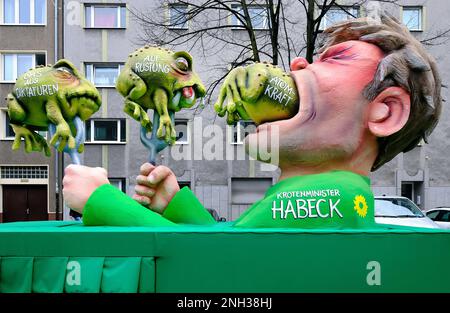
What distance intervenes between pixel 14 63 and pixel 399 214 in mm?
14659

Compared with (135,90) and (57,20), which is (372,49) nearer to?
(135,90)

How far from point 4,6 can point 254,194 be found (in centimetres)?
1112

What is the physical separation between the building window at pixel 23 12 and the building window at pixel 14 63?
114 cm

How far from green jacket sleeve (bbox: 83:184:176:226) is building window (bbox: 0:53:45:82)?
15.8 metres

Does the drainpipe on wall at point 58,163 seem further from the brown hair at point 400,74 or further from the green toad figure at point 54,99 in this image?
the brown hair at point 400,74

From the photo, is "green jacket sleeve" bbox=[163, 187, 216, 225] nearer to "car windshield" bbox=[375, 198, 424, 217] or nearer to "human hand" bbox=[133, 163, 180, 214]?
"human hand" bbox=[133, 163, 180, 214]

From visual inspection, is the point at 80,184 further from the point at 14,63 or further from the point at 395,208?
the point at 14,63

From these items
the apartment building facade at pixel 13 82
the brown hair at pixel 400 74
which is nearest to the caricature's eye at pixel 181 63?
the brown hair at pixel 400 74

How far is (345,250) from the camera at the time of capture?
301 centimetres

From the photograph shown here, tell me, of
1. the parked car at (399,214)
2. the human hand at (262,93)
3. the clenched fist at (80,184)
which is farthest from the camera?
the parked car at (399,214)

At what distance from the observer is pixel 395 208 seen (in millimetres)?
9320

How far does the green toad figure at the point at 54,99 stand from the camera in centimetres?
468

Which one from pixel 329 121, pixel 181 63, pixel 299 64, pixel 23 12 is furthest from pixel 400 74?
pixel 23 12
